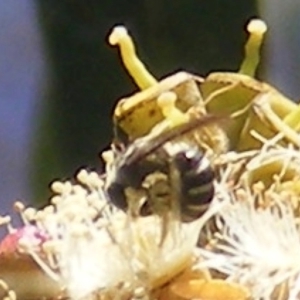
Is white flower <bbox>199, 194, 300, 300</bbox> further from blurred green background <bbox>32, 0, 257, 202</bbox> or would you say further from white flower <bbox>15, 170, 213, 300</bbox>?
blurred green background <bbox>32, 0, 257, 202</bbox>

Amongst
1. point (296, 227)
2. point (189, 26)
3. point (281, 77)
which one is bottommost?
point (296, 227)

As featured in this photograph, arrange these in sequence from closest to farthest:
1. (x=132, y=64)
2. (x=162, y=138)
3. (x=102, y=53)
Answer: (x=162, y=138) < (x=132, y=64) < (x=102, y=53)

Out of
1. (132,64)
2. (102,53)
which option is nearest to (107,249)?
(132,64)

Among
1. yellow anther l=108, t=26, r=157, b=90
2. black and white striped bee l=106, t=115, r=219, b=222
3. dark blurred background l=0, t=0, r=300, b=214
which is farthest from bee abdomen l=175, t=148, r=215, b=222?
dark blurred background l=0, t=0, r=300, b=214

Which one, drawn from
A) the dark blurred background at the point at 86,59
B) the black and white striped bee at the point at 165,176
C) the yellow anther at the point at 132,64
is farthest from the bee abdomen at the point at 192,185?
the dark blurred background at the point at 86,59

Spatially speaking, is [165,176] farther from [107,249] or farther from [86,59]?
[86,59]

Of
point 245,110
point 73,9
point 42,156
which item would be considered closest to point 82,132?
point 42,156

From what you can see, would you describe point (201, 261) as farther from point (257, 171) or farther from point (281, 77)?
point (281, 77)

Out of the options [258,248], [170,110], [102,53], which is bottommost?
[258,248]
